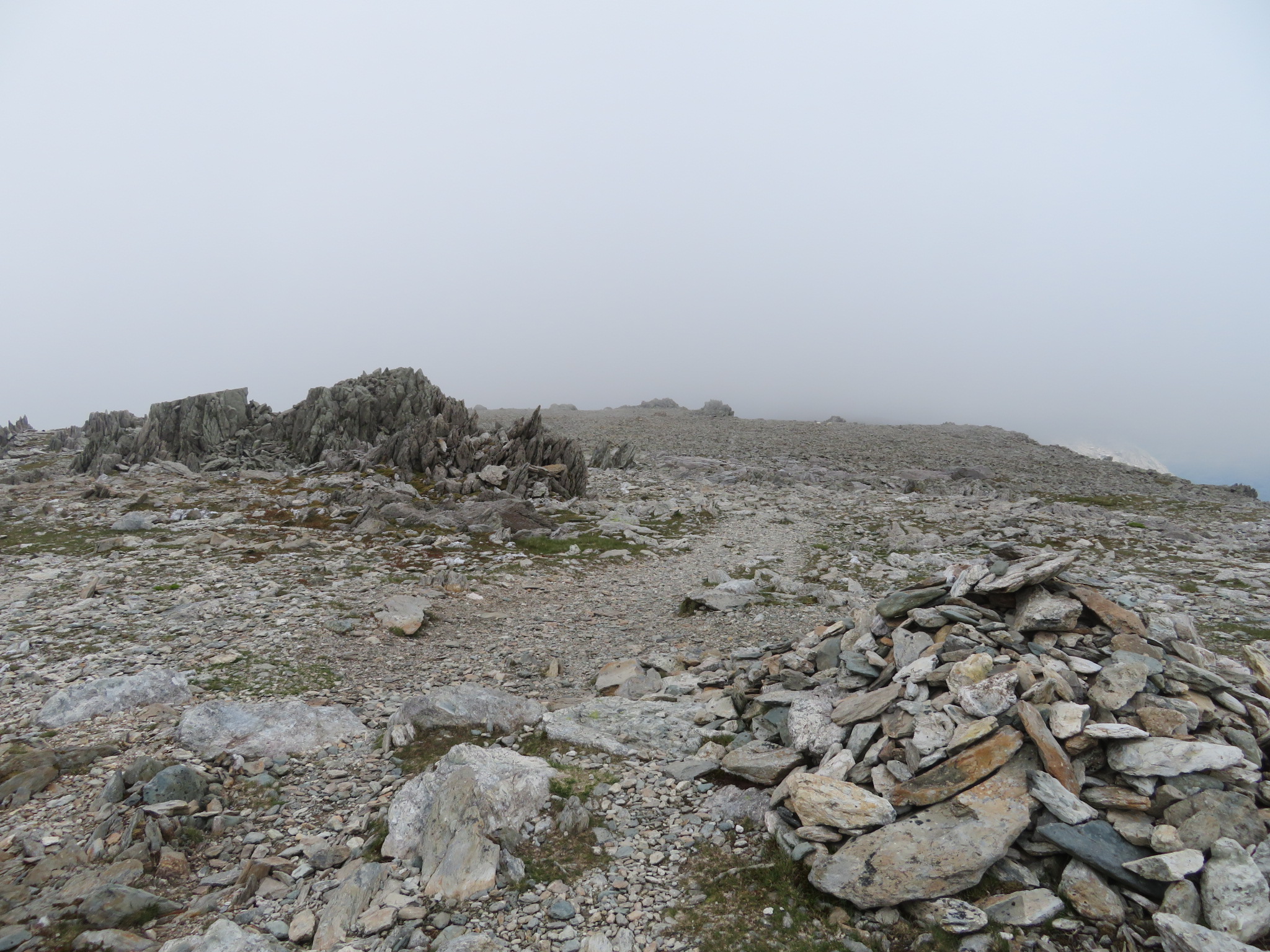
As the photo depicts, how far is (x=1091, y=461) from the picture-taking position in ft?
200

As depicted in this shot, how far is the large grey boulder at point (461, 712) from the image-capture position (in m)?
9.61

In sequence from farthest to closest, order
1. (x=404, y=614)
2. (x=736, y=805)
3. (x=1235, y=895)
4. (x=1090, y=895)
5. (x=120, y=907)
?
(x=404, y=614), (x=736, y=805), (x=120, y=907), (x=1090, y=895), (x=1235, y=895)

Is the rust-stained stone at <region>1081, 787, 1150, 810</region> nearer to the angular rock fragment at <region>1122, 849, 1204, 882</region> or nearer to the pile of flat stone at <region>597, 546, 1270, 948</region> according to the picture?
the pile of flat stone at <region>597, 546, 1270, 948</region>

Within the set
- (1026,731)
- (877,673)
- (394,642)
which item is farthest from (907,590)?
(394,642)

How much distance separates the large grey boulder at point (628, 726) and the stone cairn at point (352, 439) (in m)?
20.9

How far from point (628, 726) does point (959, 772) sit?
4.90m

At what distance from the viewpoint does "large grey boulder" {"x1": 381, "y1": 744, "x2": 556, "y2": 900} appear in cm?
648

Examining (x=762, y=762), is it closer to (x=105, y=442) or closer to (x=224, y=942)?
(x=224, y=942)

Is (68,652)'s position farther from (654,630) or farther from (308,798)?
(654,630)

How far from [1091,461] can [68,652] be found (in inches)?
2996

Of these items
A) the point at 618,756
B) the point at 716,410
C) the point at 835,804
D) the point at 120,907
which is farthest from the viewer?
the point at 716,410

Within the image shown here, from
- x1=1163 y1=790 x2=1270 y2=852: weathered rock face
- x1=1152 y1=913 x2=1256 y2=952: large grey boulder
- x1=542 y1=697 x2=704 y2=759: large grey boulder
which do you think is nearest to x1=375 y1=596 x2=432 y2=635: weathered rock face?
x1=542 y1=697 x2=704 y2=759: large grey boulder

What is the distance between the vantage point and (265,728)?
9.42 metres

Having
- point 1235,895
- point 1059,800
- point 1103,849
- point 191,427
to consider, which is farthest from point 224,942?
point 191,427
